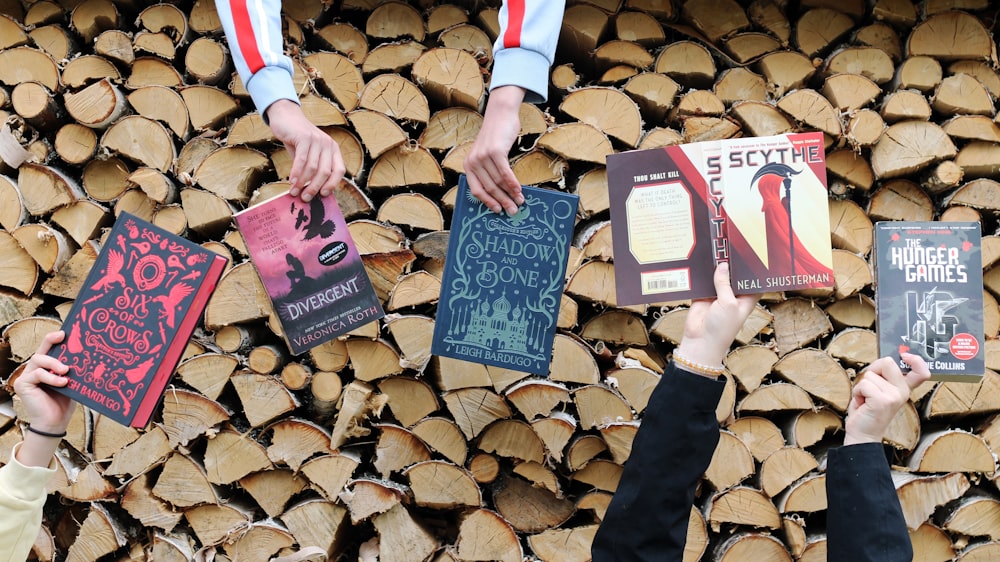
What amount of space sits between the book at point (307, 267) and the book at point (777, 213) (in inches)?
30.5

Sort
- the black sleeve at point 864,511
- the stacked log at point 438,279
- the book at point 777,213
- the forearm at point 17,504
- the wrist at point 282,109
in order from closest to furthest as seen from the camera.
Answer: the black sleeve at point 864,511
the forearm at point 17,504
the book at point 777,213
the wrist at point 282,109
the stacked log at point 438,279

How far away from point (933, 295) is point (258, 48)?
4.81ft

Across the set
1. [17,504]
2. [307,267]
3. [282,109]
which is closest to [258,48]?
[282,109]

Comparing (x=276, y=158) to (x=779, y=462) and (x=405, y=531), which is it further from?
(x=779, y=462)

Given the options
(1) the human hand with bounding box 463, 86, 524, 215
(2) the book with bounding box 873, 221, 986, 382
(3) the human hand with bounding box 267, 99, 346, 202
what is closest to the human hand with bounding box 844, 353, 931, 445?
(2) the book with bounding box 873, 221, 986, 382

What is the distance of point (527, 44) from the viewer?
4.66 ft

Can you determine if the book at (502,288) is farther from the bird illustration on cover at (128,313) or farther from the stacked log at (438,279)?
the bird illustration on cover at (128,313)

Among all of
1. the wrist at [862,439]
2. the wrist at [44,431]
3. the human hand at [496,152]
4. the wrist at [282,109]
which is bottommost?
the wrist at [862,439]

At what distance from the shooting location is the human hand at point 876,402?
1.14 metres

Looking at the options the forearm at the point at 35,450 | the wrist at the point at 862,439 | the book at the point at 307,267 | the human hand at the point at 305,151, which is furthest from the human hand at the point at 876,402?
the forearm at the point at 35,450

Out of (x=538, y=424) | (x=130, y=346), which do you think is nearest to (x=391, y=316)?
(x=538, y=424)

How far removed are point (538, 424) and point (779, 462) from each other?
60 cm

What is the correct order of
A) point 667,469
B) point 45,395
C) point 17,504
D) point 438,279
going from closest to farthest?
point 667,469 → point 17,504 → point 45,395 → point 438,279

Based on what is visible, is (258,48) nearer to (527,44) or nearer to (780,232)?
(527,44)
